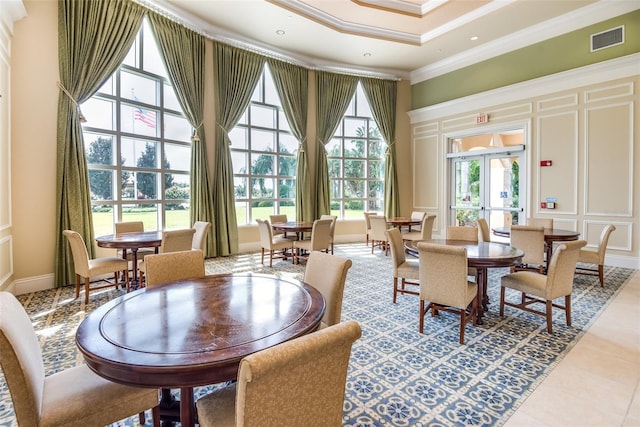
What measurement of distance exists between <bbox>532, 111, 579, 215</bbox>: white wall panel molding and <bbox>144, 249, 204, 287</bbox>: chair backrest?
22.5 feet

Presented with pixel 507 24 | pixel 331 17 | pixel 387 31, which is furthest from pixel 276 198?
pixel 507 24

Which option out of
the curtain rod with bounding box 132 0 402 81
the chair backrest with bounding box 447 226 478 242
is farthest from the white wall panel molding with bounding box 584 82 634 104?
the curtain rod with bounding box 132 0 402 81

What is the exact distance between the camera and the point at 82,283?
176 inches

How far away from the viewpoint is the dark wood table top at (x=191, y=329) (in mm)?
1072

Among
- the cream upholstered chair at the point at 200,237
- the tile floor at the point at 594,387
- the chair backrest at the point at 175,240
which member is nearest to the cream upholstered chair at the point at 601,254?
the tile floor at the point at 594,387

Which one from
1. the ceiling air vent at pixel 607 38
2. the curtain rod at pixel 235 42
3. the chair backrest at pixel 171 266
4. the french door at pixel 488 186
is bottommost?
the chair backrest at pixel 171 266

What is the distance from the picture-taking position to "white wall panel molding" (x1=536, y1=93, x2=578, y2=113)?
5.90 m

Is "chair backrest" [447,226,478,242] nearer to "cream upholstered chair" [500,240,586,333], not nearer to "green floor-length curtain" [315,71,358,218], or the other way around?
"cream upholstered chair" [500,240,586,333]

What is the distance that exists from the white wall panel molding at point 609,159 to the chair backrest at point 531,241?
8.11 feet

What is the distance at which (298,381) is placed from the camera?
3.11ft

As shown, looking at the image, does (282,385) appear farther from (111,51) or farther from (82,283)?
(111,51)

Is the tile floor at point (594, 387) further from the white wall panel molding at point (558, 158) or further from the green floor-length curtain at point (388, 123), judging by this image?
the green floor-length curtain at point (388, 123)

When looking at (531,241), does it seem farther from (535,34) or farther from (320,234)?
(535,34)

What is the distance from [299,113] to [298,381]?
7239mm
